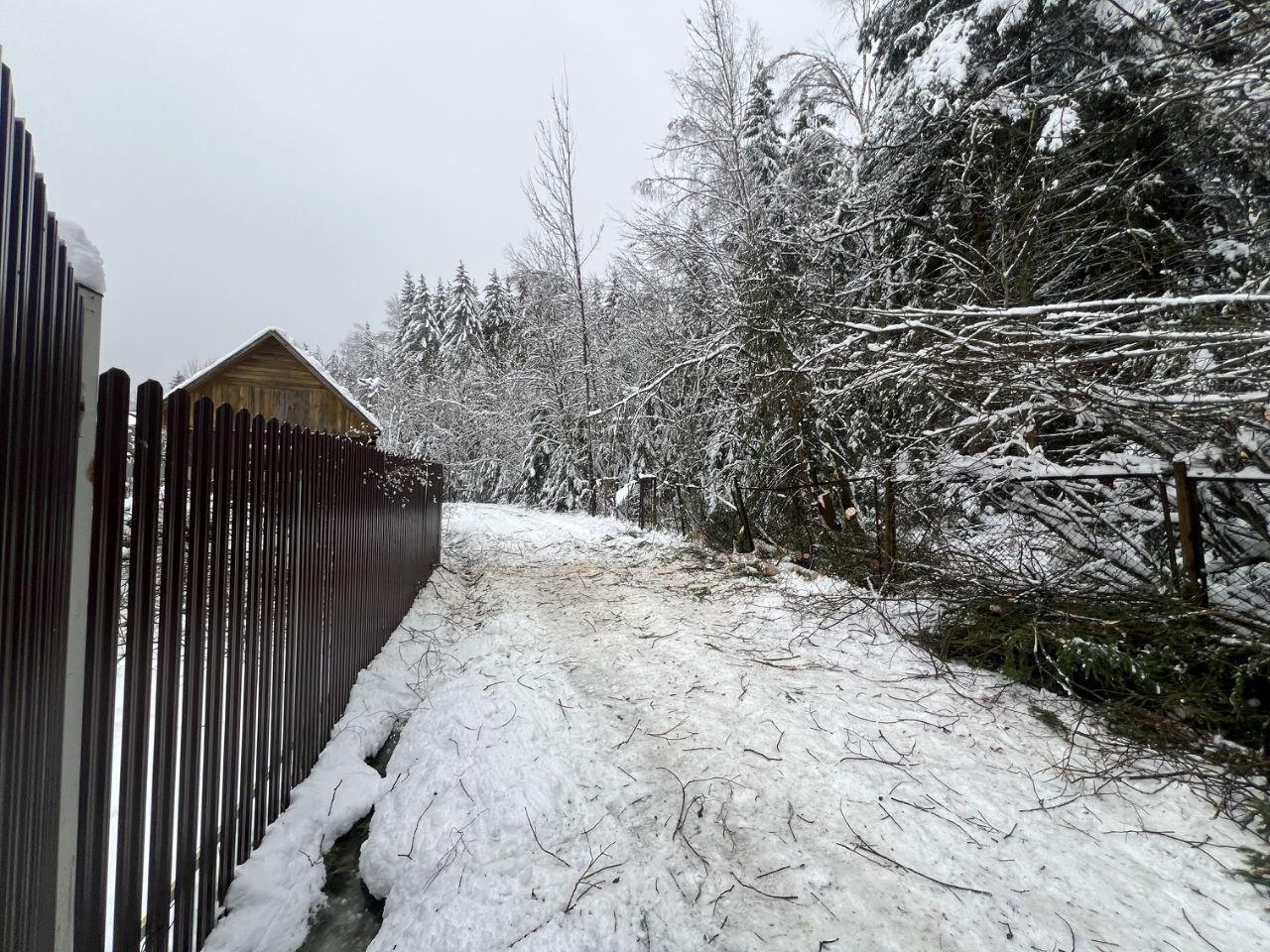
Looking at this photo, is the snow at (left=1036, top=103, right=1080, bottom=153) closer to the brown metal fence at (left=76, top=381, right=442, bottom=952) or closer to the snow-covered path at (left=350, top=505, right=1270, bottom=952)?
the snow-covered path at (left=350, top=505, right=1270, bottom=952)

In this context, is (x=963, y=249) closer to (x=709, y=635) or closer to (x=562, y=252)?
(x=709, y=635)

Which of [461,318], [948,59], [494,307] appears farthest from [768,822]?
[494,307]

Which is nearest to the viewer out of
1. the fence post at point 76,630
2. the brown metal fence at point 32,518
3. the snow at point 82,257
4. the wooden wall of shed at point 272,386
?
the brown metal fence at point 32,518

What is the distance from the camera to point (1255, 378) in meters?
2.93

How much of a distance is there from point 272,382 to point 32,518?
1497 cm

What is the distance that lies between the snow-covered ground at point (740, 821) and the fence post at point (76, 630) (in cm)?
91

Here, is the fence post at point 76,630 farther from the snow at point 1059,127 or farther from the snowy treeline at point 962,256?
the snow at point 1059,127

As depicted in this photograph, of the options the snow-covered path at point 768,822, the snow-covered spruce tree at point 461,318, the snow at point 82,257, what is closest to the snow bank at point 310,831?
the snow-covered path at point 768,822

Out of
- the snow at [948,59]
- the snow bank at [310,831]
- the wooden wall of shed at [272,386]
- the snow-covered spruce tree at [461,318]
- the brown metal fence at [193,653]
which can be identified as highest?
the snow-covered spruce tree at [461,318]

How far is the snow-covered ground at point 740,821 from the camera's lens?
1925 millimetres

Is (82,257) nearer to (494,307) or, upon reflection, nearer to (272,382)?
(272,382)

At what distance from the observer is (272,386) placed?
538 inches

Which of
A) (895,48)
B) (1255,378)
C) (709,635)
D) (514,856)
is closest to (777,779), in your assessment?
(514,856)

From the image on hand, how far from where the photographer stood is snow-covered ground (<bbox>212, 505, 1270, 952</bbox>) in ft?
6.31
